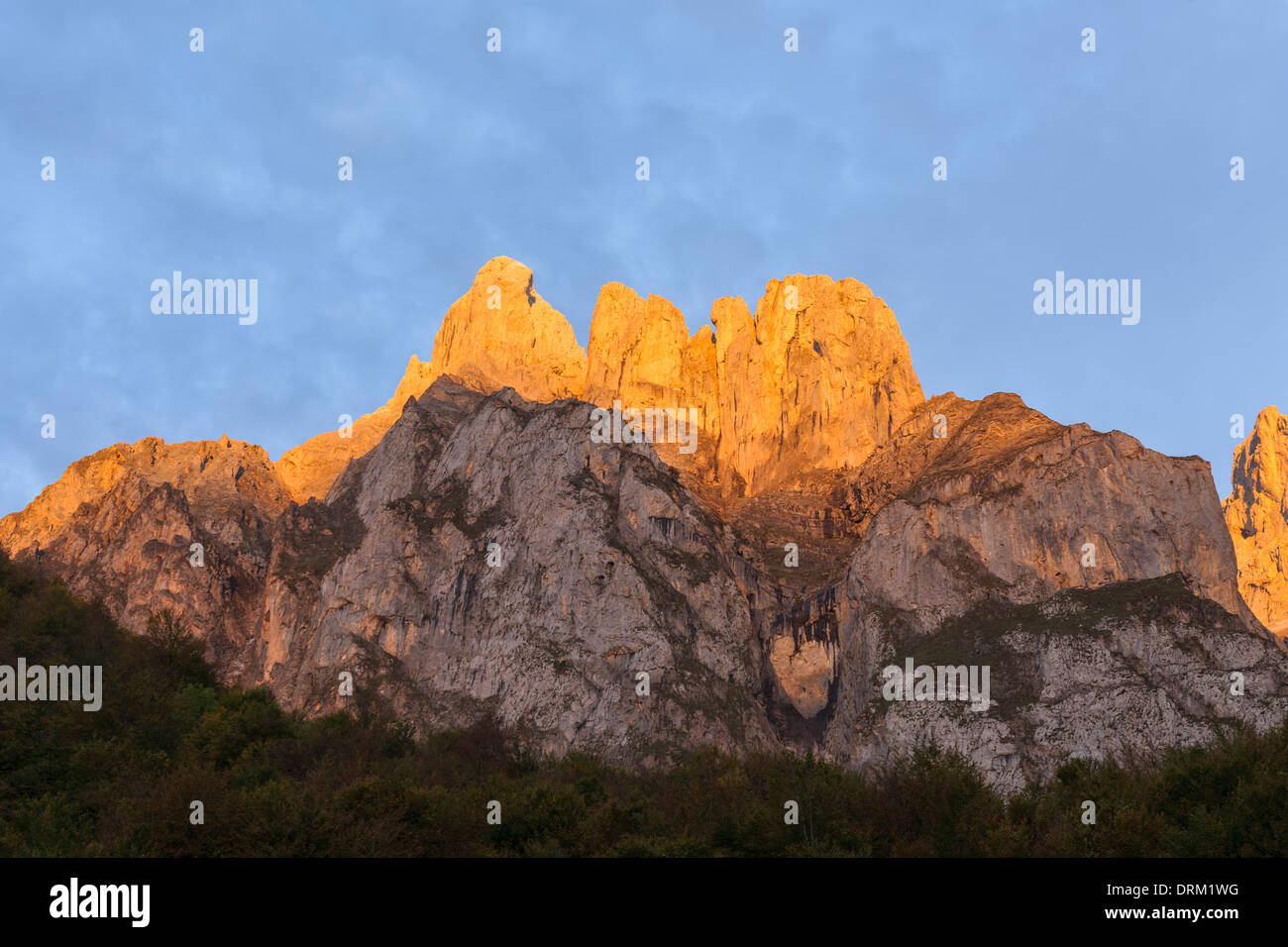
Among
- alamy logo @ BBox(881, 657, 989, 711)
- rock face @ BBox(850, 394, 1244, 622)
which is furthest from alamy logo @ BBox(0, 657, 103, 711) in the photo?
rock face @ BBox(850, 394, 1244, 622)

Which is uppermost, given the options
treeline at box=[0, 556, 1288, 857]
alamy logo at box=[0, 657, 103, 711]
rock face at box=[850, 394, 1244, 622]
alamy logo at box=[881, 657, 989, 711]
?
rock face at box=[850, 394, 1244, 622]

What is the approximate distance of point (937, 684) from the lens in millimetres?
159000

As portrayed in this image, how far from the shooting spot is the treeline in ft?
137

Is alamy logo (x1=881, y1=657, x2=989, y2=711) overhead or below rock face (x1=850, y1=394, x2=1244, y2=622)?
below

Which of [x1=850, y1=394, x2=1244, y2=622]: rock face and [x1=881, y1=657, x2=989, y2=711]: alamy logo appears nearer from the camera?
[x1=881, y1=657, x2=989, y2=711]: alamy logo

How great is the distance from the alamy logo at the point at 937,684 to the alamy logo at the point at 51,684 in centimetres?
11716

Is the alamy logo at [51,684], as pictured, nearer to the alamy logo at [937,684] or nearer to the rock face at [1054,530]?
the alamy logo at [937,684]
